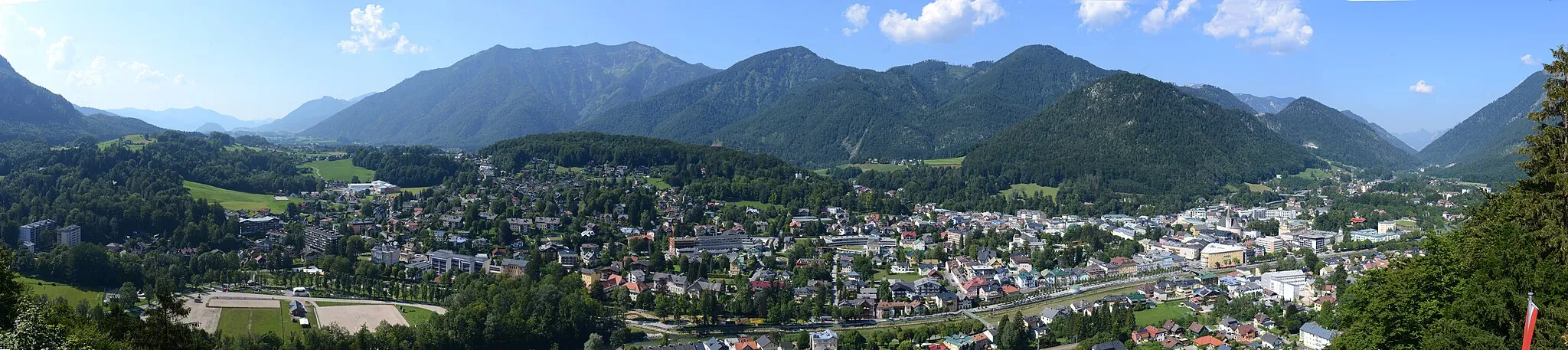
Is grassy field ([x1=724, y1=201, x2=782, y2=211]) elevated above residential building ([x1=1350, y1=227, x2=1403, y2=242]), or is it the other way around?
grassy field ([x1=724, y1=201, x2=782, y2=211])

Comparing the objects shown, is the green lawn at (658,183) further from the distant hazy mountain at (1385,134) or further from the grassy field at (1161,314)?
the distant hazy mountain at (1385,134)

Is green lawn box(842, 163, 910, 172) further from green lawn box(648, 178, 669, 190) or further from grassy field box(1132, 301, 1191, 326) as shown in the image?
grassy field box(1132, 301, 1191, 326)

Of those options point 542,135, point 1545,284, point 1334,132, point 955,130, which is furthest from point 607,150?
point 1334,132

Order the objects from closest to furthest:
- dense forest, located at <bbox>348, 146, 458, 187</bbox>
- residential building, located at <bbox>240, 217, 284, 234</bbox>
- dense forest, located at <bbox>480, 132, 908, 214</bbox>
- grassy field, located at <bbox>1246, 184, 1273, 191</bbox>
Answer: residential building, located at <bbox>240, 217, 284, 234</bbox> → dense forest, located at <bbox>480, 132, 908, 214</bbox> → dense forest, located at <bbox>348, 146, 458, 187</bbox> → grassy field, located at <bbox>1246, 184, 1273, 191</bbox>

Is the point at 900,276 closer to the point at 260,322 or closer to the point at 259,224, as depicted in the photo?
the point at 260,322

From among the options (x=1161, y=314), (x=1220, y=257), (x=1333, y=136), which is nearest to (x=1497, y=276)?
(x=1161, y=314)

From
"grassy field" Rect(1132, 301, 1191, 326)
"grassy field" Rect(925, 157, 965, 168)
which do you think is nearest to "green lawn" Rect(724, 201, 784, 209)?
"grassy field" Rect(1132, 301, 1191, 326)
